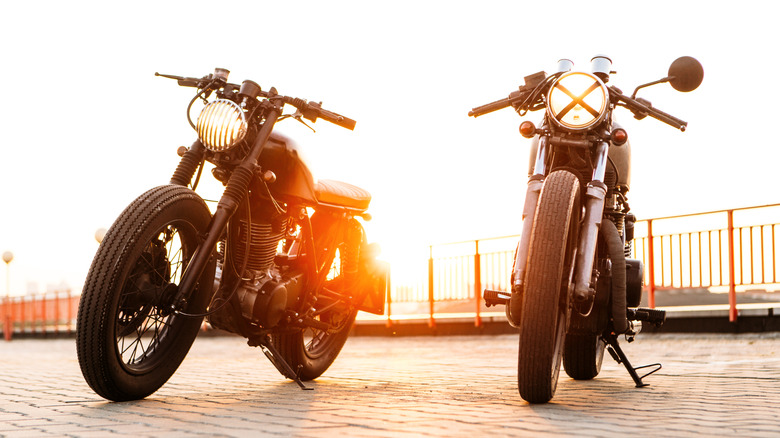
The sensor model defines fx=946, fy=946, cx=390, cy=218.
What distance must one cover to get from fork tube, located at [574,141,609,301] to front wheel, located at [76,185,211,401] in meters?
1.78

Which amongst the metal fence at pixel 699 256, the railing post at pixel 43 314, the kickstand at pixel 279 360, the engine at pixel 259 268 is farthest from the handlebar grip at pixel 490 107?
the railing post at pixel 43 314

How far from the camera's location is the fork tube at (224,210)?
174 inches

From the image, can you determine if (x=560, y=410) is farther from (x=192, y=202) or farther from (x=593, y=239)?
(x=192, y=202)

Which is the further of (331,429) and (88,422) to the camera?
(88,422)

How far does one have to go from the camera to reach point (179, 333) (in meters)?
4.68

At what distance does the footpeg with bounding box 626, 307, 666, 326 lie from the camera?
16.0 feet

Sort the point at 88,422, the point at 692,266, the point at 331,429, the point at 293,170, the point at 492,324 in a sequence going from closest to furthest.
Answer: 1. the point at 331,429
2. the point at 88,422
3. the point at 293,170
4. the point at 692,266
5. the point at 492,324

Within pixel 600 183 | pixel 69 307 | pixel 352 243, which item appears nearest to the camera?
pixel 600 183

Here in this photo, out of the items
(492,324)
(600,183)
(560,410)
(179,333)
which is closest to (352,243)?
(179,333)

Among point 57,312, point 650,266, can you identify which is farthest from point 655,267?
point 57,312

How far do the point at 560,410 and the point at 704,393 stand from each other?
3.96 ft

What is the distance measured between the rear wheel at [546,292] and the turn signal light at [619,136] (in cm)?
58

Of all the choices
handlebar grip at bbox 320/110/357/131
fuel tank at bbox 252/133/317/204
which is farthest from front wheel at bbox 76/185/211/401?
handlebar grip at bbox 320/110/357/131

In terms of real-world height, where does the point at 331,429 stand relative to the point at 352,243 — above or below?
below
